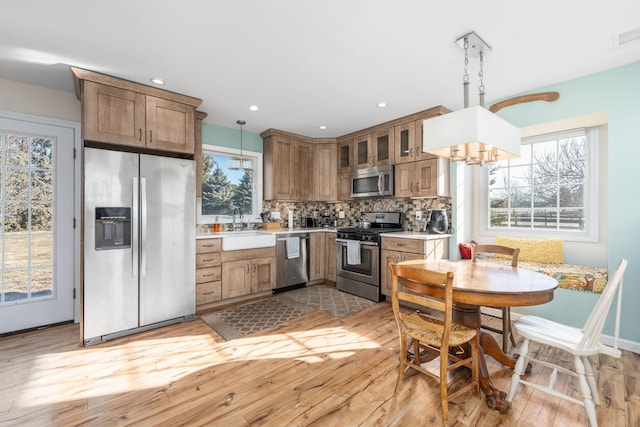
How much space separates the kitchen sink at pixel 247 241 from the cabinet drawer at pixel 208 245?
0.24 feet

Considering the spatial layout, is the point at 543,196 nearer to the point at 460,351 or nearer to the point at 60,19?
the point at 460,351

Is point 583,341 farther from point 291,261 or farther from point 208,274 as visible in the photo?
point 208,274

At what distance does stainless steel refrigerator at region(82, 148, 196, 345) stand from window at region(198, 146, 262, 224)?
3.32 ft

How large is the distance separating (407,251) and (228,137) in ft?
10.4

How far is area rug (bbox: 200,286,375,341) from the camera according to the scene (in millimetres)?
2964

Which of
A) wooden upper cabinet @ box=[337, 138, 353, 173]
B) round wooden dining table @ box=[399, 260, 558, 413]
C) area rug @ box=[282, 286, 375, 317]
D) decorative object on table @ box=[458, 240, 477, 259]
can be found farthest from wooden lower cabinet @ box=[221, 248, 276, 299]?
decorative object on table @ box=[458, 240, 477, 259]

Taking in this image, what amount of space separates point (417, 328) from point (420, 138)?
272cm

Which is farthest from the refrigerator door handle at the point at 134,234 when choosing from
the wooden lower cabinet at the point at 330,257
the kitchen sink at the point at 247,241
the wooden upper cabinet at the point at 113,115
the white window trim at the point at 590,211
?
the white window trim at the point at 590,211

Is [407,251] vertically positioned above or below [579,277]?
above

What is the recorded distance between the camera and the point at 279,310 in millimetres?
3422

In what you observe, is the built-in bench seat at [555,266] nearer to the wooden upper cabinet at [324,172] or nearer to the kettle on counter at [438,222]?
the kettle on counter at [438,222]

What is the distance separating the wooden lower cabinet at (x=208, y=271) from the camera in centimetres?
339

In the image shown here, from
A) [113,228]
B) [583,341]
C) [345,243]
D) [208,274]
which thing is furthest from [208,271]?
[583,341]

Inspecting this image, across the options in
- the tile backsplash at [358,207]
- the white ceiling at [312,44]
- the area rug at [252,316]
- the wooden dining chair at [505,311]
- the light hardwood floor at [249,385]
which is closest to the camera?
the light hardwood floor at [249,385]
